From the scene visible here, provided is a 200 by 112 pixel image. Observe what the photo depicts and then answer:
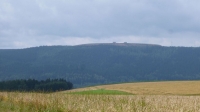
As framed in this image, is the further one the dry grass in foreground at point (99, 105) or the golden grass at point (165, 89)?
the golden grass at point (165, 89)

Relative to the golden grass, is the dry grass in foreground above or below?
above

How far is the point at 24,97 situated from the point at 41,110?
6.30 meters

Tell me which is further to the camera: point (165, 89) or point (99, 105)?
point (165, 89)

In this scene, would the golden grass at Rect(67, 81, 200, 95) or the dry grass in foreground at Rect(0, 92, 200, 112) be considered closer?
the dry grass in foreground at Rect(0, 92, 200, 112)

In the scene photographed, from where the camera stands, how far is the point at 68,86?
82.3 meters

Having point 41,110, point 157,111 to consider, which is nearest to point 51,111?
point 41,110

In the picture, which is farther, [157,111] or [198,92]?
[198,92]

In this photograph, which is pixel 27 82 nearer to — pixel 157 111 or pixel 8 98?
pixel 8 98

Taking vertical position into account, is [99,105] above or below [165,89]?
above

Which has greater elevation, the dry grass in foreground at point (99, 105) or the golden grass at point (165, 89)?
the dry grass in foreground at point (99, 105)

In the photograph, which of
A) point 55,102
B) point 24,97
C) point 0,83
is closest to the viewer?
point 55,102

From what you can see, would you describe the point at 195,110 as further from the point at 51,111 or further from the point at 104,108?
the point at 51,111

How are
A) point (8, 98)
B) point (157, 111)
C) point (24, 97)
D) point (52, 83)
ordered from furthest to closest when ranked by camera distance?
1. point (52, 83)
2. point (8, 98)
3. point (24, 97)
4. point (157, 111)

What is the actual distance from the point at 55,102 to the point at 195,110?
7515mm
